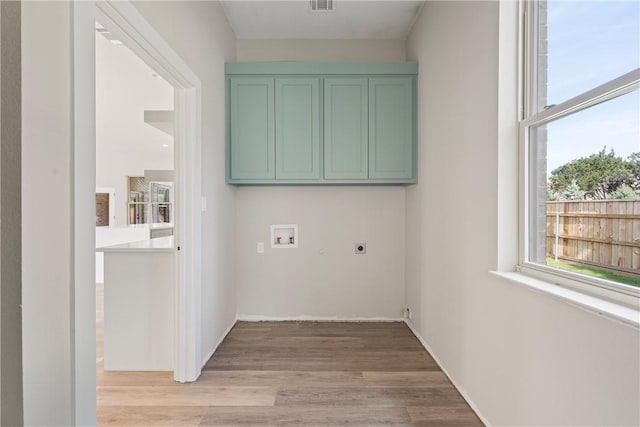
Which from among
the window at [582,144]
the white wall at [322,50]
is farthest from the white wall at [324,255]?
the window at [582,144]

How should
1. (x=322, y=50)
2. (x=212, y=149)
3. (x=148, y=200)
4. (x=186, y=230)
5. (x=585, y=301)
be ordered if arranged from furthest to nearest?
(x=148, y=200)
(x=322, y=50)
(x=212, y=149)
(x=186, y=230)
(x=585, y=301)

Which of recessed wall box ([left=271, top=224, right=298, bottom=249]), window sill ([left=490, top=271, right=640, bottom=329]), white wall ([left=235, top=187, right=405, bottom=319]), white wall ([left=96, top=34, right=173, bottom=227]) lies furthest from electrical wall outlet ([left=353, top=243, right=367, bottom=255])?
white wall ([left=96, top=34, right=173, bottom=227])

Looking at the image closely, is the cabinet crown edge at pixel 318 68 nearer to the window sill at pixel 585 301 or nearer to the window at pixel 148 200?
the window sill at pixel 585 301

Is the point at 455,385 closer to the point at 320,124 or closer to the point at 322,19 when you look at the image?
the point at 320,124

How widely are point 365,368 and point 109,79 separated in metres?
4.14

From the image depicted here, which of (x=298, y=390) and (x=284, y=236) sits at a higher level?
(x=284, y=236)

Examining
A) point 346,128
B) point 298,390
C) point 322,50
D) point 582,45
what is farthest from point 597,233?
point 322,50

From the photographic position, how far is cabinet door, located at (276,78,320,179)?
3.24m

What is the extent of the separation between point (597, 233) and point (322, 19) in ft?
9.31

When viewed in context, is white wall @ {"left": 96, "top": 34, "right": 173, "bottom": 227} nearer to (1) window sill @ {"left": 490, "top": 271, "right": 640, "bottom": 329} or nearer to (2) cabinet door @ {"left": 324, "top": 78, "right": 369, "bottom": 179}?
(2) cabinet door @ {"left": 324, "top": 78, "right": 369, "bottom": 179}

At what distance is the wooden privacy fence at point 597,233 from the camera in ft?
3.76

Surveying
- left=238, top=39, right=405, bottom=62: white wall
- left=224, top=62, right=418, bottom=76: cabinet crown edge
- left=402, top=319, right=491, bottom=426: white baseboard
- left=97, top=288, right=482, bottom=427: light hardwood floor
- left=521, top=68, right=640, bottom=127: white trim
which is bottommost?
left=97, top=288, right=482, bottom=427: light hardwood floor

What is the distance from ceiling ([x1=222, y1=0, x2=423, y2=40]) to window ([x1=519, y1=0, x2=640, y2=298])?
5.28 ft

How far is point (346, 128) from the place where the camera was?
3.26m
